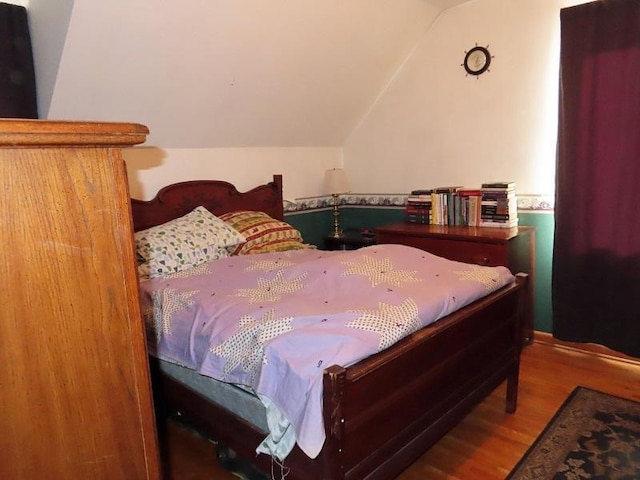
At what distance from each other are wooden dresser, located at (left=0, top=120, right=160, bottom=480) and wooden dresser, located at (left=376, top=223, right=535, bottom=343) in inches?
101

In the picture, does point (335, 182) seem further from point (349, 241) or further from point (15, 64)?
point (15, 64)

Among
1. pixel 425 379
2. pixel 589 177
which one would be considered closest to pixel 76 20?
pixel 425 379

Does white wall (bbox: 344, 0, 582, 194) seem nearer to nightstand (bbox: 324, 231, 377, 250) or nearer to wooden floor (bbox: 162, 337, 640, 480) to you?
nightstand (bbox: 324, 231, 377, 250)

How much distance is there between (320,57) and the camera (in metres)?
3.12

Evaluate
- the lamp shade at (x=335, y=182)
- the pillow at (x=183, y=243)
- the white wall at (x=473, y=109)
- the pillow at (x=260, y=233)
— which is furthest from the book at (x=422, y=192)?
the pillow at (x=183, y=243)

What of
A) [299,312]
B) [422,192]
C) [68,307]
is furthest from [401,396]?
[422,192]

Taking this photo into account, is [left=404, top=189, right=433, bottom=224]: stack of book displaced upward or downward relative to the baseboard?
upward

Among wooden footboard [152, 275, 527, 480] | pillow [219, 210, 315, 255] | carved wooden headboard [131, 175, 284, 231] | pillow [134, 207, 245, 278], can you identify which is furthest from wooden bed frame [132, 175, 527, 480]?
carved wooden headboard [131, 175, 284, 231]

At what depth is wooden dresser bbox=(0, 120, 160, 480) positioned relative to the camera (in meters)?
0.56

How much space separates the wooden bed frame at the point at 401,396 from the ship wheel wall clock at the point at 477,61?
170 centimetres

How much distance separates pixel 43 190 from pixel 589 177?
2.96 meters

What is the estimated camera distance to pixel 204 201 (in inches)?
126

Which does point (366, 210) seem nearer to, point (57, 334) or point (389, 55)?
point (389, 55)

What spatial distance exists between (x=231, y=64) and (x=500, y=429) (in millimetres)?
2448
